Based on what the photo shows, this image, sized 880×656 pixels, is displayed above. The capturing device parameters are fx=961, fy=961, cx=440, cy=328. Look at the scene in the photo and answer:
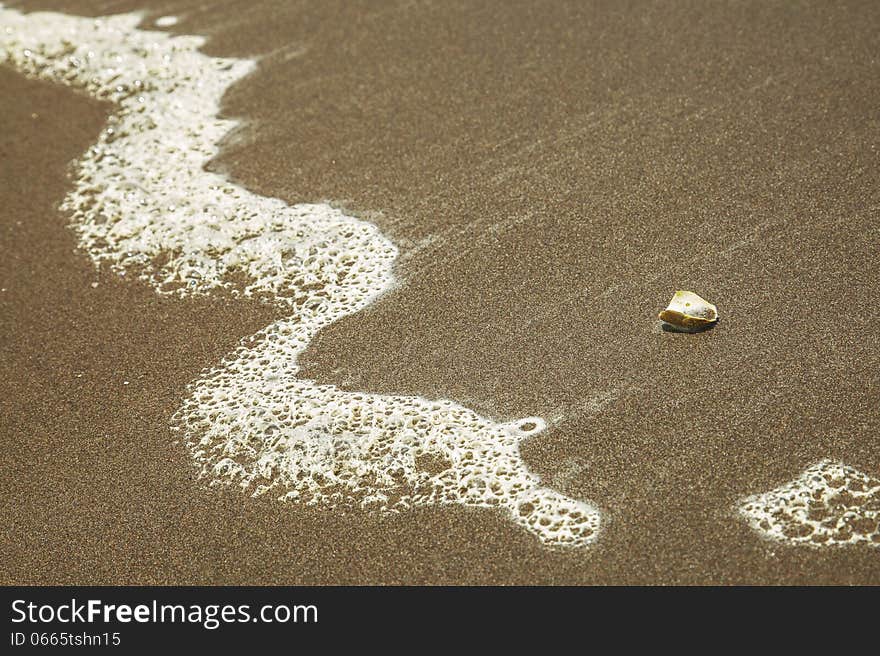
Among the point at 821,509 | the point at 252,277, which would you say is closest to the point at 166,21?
the point at 252,277

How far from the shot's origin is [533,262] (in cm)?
337

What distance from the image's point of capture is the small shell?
2.95m

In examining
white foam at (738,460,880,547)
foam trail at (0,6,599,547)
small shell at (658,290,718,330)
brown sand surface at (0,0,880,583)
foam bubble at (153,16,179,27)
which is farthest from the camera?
foam bubble at (153,16,179,27)

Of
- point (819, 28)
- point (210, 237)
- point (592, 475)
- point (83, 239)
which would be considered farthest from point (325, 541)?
point (819, 28)

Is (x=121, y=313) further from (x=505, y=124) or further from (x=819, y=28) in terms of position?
(x=819, y=28)

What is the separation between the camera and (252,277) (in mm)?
3600

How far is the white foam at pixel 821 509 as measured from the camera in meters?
2.39

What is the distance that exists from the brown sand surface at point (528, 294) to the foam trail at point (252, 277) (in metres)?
0.08

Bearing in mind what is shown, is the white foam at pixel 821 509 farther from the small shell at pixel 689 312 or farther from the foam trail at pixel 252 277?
the small shell at pixel 689 312

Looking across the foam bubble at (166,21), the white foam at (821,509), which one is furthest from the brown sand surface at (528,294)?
the foam bubble at (166,21)

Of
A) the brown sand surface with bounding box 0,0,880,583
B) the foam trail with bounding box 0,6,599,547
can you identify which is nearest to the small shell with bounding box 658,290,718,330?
the brown sand surface with bounding box 0,0,880,583

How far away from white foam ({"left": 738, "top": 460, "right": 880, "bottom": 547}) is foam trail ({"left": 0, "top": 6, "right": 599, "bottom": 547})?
431mm

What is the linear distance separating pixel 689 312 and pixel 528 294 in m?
0.56

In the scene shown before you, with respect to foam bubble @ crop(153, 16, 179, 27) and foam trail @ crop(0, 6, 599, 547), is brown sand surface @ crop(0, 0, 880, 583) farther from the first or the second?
foam bubble @ crop(153, 16, 179, 27)
